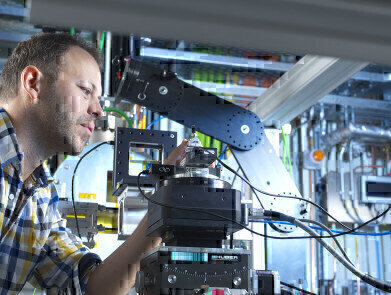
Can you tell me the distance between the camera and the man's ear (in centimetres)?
136

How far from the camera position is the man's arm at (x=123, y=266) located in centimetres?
128

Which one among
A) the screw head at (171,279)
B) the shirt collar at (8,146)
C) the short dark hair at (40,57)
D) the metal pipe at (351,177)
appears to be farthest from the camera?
the metal pipe at (351,177)

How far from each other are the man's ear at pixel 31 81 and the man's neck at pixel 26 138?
0.18ft

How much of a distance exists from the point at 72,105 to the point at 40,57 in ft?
0.62

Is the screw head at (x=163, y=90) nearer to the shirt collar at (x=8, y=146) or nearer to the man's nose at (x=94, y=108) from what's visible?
the man's nose at (x=94, y=108)

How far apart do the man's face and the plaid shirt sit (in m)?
0.11

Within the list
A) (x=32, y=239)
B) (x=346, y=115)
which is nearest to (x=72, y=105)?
(x=32, y=239)

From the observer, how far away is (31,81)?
1.37 m

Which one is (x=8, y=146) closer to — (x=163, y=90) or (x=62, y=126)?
(x=62, y=126)

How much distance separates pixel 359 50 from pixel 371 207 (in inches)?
129

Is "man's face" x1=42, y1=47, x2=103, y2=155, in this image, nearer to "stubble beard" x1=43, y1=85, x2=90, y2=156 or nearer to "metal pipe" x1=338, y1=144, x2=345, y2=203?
"stubble beard" x1=43, y1=85, x2=90, y2=156

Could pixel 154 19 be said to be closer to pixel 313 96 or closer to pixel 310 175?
pixel 313 96

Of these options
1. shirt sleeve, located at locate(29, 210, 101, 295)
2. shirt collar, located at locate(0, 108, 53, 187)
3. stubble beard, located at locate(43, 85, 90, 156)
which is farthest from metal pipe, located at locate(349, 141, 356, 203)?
shirt collar, located at locate(0, 108, 53, 187)

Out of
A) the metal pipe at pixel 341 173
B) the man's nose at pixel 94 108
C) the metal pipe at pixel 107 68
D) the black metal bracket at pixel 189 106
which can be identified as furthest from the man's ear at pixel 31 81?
the metal pipe at pixel 341 173
